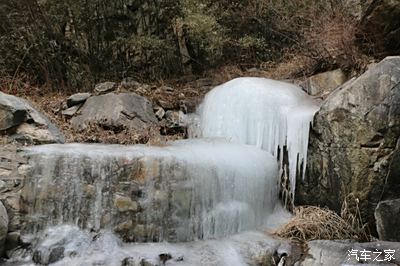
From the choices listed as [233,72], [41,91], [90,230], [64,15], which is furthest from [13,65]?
[90,230]

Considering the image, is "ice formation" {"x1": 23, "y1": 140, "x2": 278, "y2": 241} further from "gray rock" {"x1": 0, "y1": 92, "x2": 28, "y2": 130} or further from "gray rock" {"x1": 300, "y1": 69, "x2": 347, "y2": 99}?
"gray rock" {"x1": 300, "y1": 69, "x2": 347, "y2": 99}

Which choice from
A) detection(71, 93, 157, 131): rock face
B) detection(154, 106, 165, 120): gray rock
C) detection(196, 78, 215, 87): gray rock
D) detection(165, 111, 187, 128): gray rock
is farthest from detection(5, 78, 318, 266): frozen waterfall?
detection(196, 78, 215, 87): gray rock

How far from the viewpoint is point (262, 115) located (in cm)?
631

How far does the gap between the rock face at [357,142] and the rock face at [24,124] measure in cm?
322

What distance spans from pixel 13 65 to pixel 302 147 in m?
5.31

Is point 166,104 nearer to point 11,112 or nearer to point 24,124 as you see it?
point 24,124

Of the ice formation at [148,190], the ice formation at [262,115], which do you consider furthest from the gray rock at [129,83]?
the ice formation at [148,190]

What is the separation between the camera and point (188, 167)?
4.90 meters

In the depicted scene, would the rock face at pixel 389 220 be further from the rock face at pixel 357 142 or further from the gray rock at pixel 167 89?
the gray rock at pixel 167 89

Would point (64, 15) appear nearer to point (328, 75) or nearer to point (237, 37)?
point (237, 37)

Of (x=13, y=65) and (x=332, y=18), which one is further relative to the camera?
(x=13, y=65)

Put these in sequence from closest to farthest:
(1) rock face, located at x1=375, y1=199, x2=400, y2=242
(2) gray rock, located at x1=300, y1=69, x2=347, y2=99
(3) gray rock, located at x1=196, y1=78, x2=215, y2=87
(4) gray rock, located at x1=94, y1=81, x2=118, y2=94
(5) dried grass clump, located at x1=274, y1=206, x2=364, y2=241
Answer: (1) rock face, located at x1=375, y1=199, x2=400, y2=242 → (5) dried grass clump, located at x1=274, y1=206, x2=364, y2=241 → (2) gray rock, located at x1=300, y1=69, x2=347, y2=99 → (4) gray rock, located at x1=94, y1=81, x2=118, y2=94 → (3) gray rock, located at x1=196, y1=78, x2=215, y2=87

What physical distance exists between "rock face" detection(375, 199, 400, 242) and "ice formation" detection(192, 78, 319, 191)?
4.53 ft

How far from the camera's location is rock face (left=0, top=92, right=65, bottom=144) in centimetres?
551
